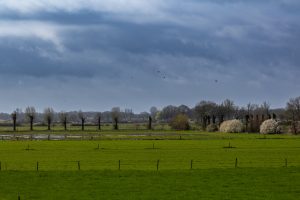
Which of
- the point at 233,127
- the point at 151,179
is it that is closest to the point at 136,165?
the point at 151,179

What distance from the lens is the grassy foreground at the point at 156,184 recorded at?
40.1 metres

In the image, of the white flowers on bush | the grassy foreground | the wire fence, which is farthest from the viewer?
the white flowers on bush

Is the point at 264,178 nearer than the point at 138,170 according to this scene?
Yes

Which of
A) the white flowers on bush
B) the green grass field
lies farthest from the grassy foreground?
the white flowers on bush

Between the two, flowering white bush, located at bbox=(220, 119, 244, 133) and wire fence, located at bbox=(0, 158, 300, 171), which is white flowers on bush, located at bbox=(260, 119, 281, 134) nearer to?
flowering white bush, located at bbox=(220, 119, 244, 133)

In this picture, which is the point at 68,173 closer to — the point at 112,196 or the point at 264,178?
the point at 112,196

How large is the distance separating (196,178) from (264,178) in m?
6.02

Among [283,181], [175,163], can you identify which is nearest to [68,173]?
[175,163]

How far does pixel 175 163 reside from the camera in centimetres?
6375

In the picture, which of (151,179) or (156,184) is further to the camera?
(151,179)

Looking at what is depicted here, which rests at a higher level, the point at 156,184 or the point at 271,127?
the point at 271,127

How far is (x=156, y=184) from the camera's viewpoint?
45594 millimetres

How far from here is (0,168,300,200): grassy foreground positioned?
40.1m

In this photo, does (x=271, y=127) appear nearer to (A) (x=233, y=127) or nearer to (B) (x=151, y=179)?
(A) (x=233, y=127)
